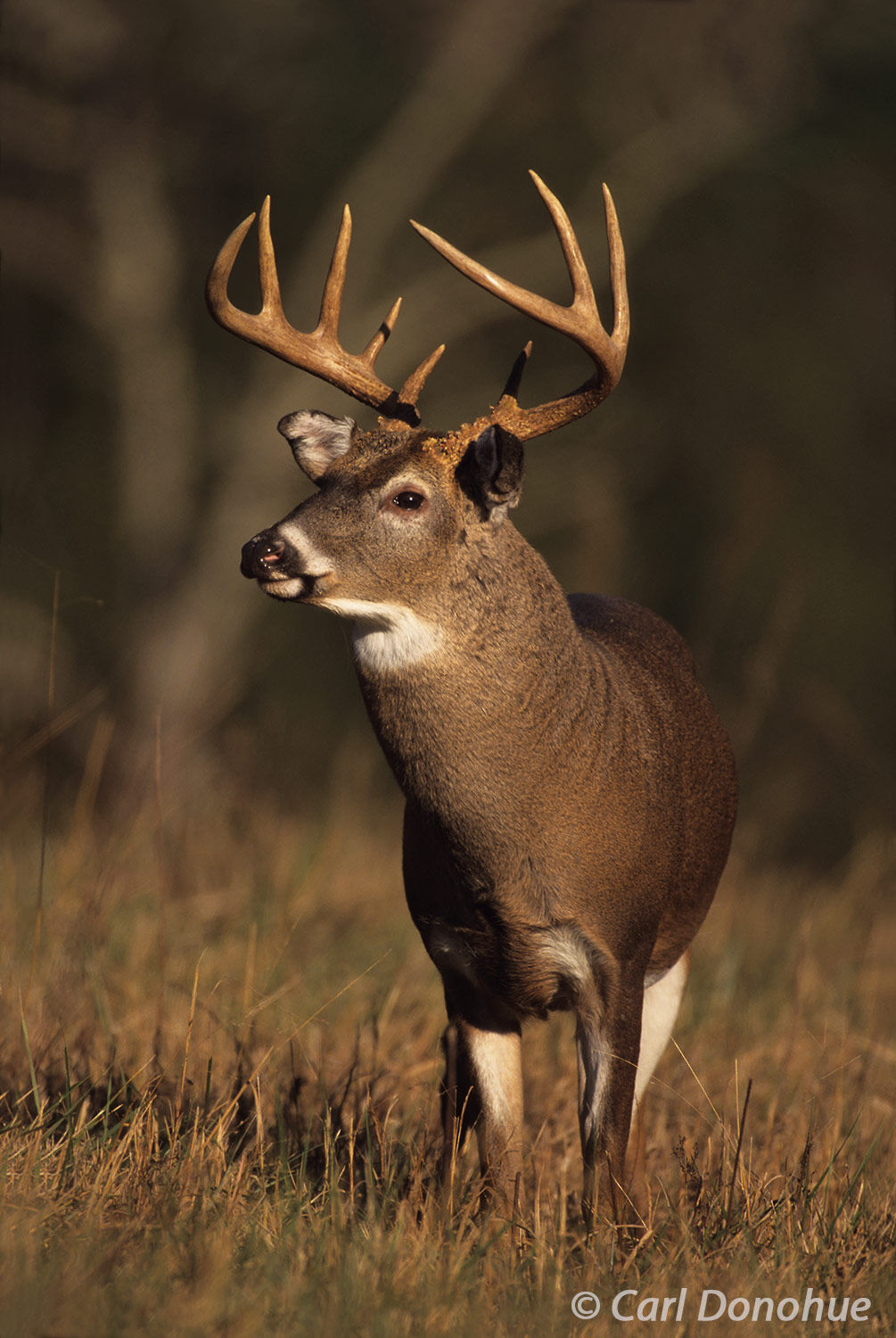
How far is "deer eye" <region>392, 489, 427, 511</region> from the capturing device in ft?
14.3

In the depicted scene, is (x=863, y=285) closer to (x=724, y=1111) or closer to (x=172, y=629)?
(x=172, y=629)

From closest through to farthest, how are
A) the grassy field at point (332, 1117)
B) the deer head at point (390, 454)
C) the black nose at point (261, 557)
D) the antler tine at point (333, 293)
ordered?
the grassy field at point (332, 1117)
the black nose at point (261, 557)
the deer head at point (390, 454)
the antler tine at point (333, 293)

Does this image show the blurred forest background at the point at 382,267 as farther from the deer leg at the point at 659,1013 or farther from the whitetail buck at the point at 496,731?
the whitetail buck at the point at 496,731

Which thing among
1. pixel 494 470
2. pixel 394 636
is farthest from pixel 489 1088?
pixel 494 470


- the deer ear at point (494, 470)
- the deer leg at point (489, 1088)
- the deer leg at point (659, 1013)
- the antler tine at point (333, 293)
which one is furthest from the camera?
the deer leg at point (659, 1013)

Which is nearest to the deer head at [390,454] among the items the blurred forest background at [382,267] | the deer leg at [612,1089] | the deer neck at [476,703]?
the deer neck at [476,703]

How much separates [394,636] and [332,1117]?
156 cm

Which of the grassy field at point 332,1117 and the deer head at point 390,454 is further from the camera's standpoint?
the deer head at point 390,454

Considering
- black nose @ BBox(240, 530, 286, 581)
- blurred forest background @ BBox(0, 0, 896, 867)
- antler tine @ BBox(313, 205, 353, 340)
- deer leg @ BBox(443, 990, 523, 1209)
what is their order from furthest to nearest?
blurred forest background @ BBox(0, 0, 896, 867), antler tine @ BBox(313, 205, 353, 340), deer leg @ BBox(443, 990, 523, 1209), black nose @ BBox(240, 530, 286, 581)

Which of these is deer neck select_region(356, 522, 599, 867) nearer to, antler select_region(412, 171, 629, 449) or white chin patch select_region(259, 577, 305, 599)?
white chin patch select_region(259, 577, 305, 599)

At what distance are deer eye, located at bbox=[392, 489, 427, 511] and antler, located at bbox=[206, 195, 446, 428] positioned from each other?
Result: 37cm

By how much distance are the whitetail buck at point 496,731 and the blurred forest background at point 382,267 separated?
4.53 meters

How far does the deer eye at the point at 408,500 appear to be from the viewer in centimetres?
436

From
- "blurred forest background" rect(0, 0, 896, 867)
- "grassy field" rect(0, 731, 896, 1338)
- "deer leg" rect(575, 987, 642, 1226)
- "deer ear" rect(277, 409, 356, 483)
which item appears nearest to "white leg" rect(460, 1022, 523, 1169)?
"grassy field" rect(0, 731, 896, 1338)
